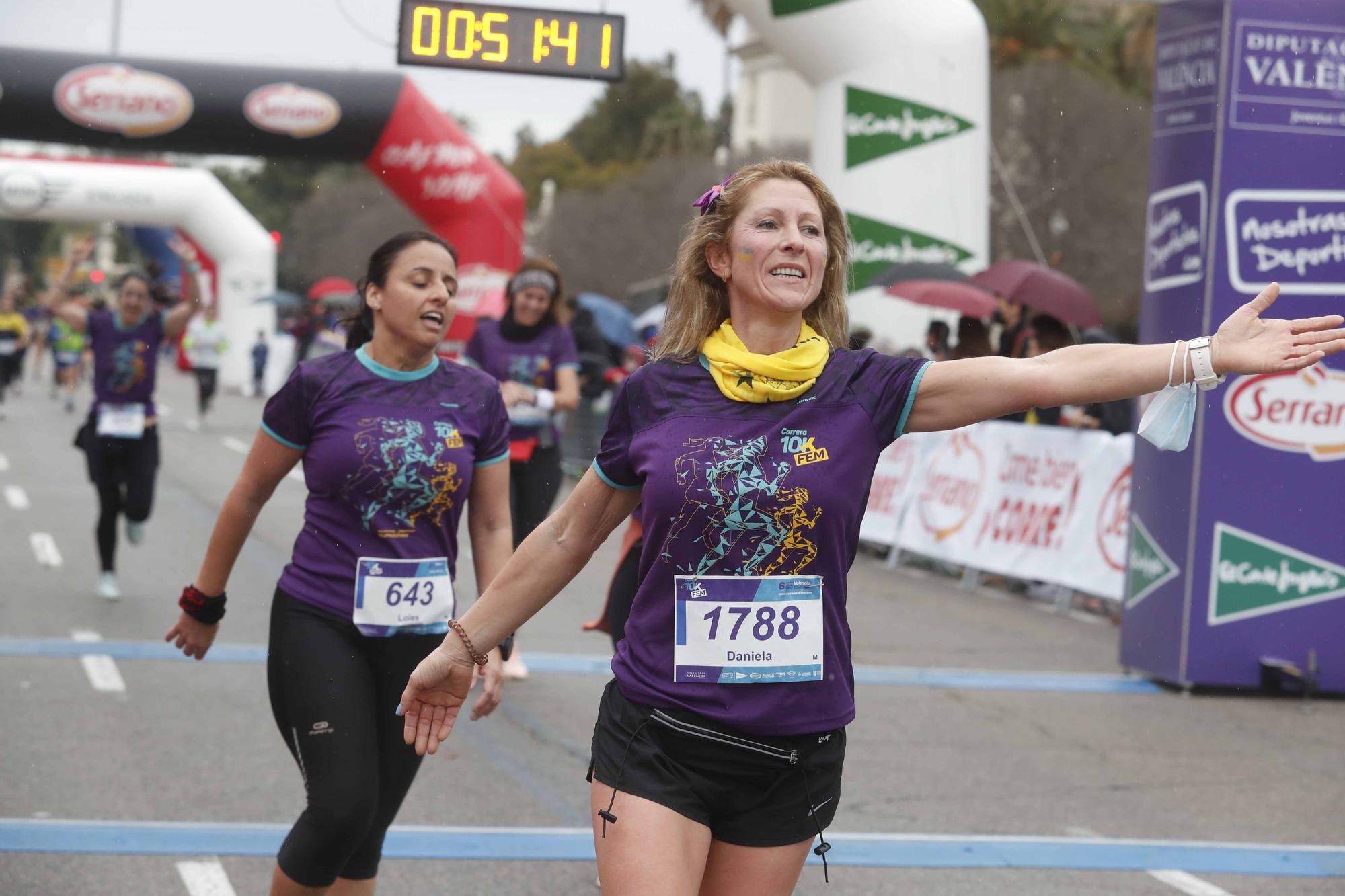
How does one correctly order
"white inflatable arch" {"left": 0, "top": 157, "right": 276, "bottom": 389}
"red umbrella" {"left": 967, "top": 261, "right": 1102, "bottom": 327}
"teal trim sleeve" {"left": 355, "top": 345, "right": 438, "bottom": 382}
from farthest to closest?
"white inflatable arch" {"left": 0, "top": 157, "right": 276, "bottom": 389}, "red umbrella" {"left": 967, "top": 261, "right": 1102, "bottom": 327}, "teal trim sleeve" {"left": 355, "top": 345, "right": 438, "bottom": 382}

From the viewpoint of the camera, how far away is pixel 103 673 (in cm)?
823

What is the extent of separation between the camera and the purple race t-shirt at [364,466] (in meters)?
4.20

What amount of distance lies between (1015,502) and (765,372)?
958 cm

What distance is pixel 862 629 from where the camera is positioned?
10.8m

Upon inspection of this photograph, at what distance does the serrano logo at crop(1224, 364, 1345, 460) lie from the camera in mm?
8531

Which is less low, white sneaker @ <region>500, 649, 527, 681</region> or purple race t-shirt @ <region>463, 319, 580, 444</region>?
purple race t-shirt @ <region>463, 319, 580, 444</region>

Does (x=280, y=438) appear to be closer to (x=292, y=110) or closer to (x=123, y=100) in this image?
(x=123, y=100)

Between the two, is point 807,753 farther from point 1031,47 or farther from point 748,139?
point 748,139

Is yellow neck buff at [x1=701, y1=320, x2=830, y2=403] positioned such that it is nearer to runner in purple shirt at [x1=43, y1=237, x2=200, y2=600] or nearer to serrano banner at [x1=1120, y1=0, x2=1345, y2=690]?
serrano banner at [x1=1120, y1=0, x2=1345, y2=690]

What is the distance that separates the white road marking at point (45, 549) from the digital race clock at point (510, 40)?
7.16 meters

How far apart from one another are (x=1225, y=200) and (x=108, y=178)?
20.5 m

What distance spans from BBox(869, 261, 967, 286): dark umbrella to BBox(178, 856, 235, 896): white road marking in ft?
29.7

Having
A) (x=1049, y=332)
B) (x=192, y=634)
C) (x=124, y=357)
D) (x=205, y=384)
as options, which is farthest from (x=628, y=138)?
(x=192, y=634)

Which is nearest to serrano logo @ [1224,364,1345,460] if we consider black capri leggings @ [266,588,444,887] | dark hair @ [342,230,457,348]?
dark hair @ [342,230,457,348]
